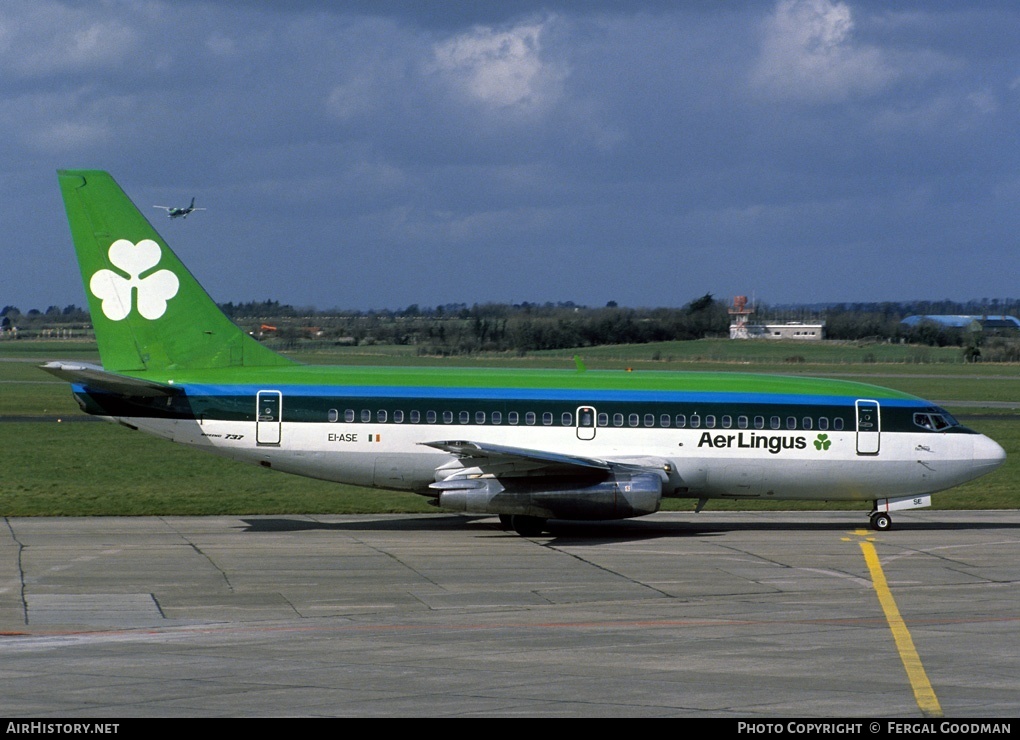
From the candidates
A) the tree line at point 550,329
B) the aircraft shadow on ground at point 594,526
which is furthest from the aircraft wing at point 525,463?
the tree line at point 550,329

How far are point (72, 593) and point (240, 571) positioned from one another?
3444mm

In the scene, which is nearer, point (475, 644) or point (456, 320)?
point (475, 644)

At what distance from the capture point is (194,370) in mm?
31375

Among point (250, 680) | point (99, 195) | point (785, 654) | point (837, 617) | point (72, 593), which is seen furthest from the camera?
point (99, 195)

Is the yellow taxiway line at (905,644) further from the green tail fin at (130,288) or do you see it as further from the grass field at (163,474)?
the green tail fin at (130,288)

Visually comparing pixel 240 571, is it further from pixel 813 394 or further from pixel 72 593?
pixel 813 394

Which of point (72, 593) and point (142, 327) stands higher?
point (142, 327)

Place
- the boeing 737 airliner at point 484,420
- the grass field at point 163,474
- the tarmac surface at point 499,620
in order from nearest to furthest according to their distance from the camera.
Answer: the tarmac surface at point 499,620, the boeing 737 airliner at point 484,420, the grass field at point 163,474

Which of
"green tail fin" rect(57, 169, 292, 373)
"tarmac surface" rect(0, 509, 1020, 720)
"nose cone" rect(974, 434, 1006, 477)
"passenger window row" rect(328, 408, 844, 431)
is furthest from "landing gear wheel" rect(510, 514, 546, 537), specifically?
"nose cone" rect(974, 434, 1006, 477)

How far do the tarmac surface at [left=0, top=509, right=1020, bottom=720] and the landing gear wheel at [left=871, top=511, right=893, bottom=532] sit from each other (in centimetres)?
76

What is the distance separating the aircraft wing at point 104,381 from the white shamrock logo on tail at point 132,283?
2.01m

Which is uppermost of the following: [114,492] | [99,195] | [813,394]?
[99,195]

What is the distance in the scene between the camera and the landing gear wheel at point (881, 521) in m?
32.6
